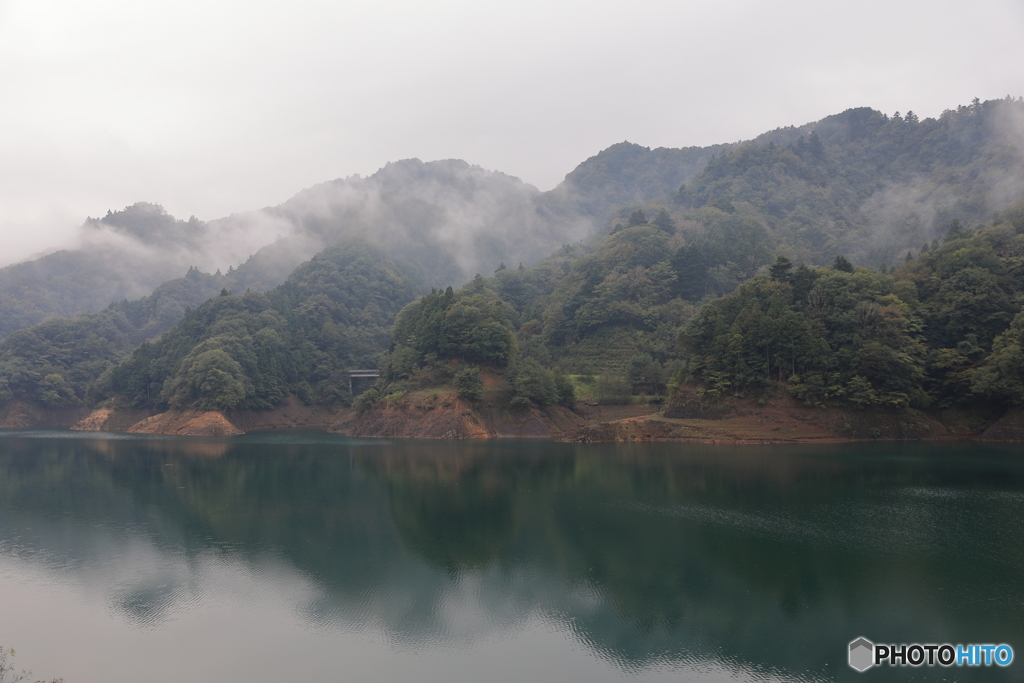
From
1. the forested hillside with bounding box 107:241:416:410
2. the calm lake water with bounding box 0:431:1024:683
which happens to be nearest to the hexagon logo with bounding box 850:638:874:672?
the calm lake water with bounding box 0:431:1024:683

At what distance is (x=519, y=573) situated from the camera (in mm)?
22516

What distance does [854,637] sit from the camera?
16.5 metres

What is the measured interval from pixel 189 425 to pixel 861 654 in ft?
283

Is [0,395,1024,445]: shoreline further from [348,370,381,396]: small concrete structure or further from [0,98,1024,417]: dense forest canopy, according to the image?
[348,370,381,396]: small concrete structure

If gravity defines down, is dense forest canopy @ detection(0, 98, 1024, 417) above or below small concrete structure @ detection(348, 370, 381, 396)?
above

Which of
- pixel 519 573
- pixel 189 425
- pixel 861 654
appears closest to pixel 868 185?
pixel 189 425

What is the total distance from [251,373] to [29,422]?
137 ft

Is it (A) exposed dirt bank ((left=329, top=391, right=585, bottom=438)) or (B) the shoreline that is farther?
(A) exposed dirt bank ((left=329, top=391, right=585, bottom=438))

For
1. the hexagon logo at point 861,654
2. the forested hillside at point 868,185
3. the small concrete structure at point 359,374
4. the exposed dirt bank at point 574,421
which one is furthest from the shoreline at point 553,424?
the forested hillside at point 868,185

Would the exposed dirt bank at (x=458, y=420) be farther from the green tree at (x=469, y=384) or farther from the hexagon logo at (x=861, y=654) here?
the hexagon logo at (x=861, y=654)

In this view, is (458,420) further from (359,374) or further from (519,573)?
(519,573)

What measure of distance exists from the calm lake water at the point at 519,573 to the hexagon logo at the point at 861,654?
12.5 inches

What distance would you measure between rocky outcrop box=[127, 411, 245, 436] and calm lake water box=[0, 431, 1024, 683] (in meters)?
Answer: 41.1

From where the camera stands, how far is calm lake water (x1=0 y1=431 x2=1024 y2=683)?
53.2 ft
